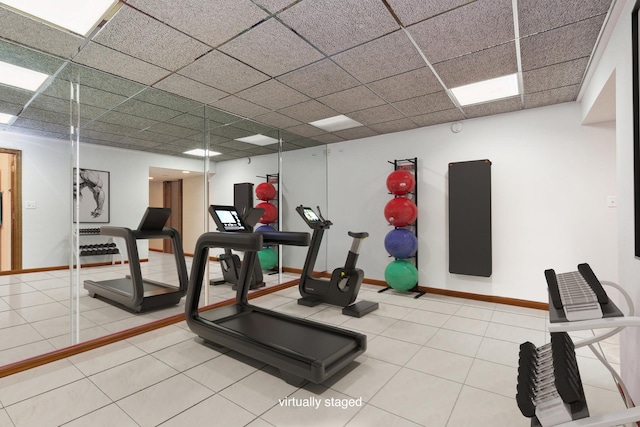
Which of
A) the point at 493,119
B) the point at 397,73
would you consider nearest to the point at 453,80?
the point at 397,73

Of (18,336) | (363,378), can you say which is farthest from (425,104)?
(18,336)

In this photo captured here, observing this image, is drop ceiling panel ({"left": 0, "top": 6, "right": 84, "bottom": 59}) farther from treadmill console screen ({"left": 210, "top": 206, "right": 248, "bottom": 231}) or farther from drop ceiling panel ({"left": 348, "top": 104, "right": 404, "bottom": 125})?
drop ceiling panel ({"left": 348, "top": 104, "right": 404, "bottom": 125})

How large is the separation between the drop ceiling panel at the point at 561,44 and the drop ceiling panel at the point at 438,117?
153cm

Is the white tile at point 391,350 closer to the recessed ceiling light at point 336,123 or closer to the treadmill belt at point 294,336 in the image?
the treadmill belt at point 294,336

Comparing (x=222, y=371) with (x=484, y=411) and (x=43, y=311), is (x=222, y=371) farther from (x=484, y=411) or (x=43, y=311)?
(x=43, y=311)

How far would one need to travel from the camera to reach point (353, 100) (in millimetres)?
4305

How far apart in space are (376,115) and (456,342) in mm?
3443

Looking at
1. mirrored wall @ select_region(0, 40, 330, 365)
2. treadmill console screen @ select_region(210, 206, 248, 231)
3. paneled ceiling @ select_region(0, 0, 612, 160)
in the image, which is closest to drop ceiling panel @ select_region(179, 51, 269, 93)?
paneled ceiling @ select_region(0, 0, 612, 160)

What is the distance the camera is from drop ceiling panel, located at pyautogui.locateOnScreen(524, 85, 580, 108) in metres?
3.91

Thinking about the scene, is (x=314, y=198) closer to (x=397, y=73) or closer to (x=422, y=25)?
(x=397, y=73)

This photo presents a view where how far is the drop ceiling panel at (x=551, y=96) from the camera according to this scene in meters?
3.91

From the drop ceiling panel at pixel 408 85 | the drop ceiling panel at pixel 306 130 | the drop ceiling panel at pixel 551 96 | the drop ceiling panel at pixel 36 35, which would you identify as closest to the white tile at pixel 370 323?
the drop ceiling panel at pixel 408 85

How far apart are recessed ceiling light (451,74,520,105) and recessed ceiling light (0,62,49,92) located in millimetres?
5019

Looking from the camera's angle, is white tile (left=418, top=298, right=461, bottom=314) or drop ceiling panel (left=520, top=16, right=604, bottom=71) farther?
white tile (left=418, top=298, right=461, bottom=314)
